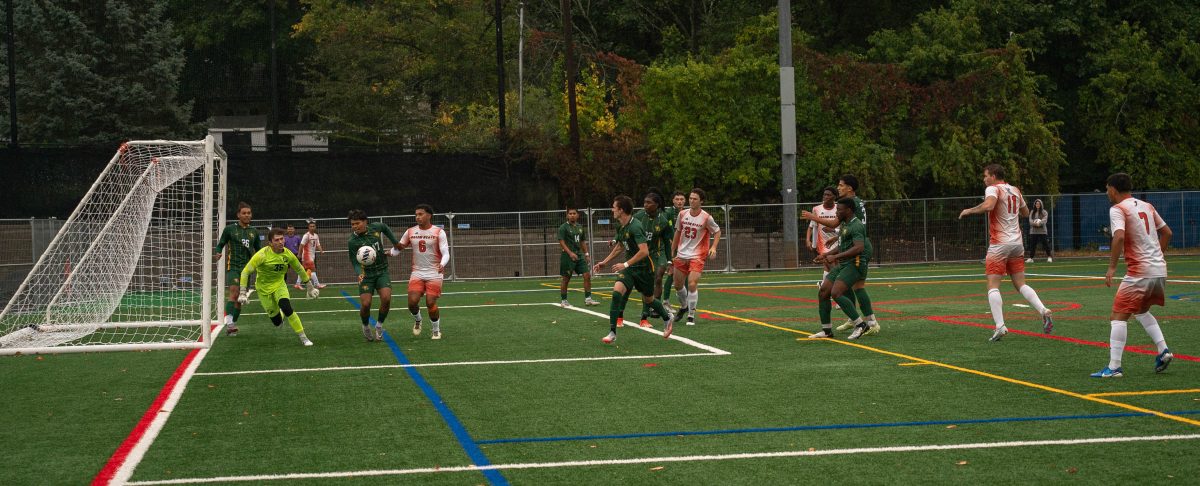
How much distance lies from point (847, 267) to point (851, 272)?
0.32 feet

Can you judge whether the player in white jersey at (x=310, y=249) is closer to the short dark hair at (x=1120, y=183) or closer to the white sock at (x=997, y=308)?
the white sock at (x=997, y=308)

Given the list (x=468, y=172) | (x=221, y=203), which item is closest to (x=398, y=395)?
(x=221, y=203)

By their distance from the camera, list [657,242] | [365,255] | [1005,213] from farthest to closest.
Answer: [657,242]
[365,255]
[1005,213]

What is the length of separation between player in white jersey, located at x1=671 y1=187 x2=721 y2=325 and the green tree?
35.1 m

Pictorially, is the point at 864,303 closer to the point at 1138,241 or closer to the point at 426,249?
the point at 1138,241

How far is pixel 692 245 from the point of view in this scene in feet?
55.0

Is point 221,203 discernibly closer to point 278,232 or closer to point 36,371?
point 278,232

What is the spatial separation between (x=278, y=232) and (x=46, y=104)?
3600cm

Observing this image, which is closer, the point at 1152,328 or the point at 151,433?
the point at 151,433

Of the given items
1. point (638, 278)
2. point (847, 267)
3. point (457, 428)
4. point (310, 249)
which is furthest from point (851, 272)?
point (310, 249)

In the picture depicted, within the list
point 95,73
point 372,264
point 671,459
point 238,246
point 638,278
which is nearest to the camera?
point 671,459

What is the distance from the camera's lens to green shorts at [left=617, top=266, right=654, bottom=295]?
46.3ft

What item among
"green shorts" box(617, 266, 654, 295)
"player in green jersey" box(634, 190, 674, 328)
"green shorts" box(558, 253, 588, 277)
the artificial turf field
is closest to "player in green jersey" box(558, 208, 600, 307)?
"green shorts" box(558, 253, 588, 277)

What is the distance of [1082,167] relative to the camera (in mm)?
45406
